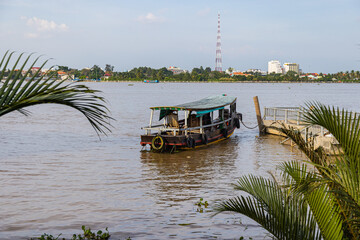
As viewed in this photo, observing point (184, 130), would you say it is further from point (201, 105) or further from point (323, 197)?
point (323, 197)

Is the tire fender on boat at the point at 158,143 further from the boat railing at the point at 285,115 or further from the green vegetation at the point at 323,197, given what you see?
the green vegetation at the point at 323,197

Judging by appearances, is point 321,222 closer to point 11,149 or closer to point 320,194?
point 320,194

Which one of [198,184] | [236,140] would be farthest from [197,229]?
[236,140]

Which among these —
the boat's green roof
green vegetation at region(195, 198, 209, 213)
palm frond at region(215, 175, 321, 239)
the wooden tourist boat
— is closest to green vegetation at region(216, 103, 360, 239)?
palm frond at region(215, 175, 321, 239)

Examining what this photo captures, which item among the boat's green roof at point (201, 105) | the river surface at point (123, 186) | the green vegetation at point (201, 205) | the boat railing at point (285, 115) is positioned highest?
the boat's green roof at point (201, 105)

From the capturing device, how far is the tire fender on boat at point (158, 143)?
20953mm

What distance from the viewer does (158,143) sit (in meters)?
21.0

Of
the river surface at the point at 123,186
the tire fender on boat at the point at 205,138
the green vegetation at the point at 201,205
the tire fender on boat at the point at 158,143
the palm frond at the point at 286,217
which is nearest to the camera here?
the palm frond at the point at 286,217

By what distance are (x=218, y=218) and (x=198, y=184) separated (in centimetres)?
389

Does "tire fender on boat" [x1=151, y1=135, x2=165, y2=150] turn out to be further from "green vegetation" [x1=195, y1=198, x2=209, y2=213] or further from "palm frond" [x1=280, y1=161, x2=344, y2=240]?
"palm frond" [x1=280, y1=161, x2=344, y2=240]

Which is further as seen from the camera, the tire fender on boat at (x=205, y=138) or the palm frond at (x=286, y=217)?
the tire fender on boat at (x=205, y=138)

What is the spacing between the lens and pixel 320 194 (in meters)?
4.90

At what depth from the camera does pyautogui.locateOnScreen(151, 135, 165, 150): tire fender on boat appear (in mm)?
20953

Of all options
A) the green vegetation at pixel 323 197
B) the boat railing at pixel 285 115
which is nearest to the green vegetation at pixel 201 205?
the green vegetation at pixel 323 197
